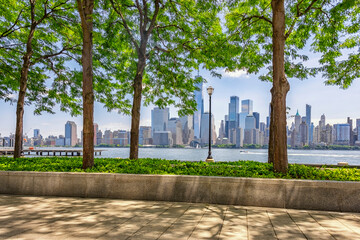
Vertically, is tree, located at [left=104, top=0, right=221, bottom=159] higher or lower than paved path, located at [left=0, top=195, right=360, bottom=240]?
higher

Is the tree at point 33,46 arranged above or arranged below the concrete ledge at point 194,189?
above

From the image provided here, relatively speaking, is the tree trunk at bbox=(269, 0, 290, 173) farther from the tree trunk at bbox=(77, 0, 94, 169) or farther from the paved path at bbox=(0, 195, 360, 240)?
the tree trunk at bbox=(77, 0, 94, 169)

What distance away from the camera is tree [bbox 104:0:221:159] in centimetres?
1368

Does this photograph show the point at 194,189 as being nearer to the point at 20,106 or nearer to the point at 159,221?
the point at 159,221

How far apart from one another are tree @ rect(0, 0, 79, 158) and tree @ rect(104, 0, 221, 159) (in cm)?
309

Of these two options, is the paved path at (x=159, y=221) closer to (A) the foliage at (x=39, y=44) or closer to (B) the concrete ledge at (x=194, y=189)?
(B) the concrete ledge at (x=194, y=189)

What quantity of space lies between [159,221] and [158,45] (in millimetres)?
12655

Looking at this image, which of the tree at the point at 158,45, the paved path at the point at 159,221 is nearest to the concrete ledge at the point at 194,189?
the paved path at the point at 159,221

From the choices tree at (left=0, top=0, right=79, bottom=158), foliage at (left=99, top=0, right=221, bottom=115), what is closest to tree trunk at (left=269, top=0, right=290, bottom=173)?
foliage at (left=99, top=0, right=221, bottom=115)

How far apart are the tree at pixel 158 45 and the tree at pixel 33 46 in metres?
3.09

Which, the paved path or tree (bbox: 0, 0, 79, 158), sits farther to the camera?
tree (bbox: 0, 0, 79, 158)

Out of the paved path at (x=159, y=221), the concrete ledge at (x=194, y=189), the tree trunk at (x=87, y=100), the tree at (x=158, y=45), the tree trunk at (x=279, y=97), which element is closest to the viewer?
the paved path at (x=159, y=221)

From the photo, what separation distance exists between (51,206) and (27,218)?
109cm

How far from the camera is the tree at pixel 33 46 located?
13.9 m
